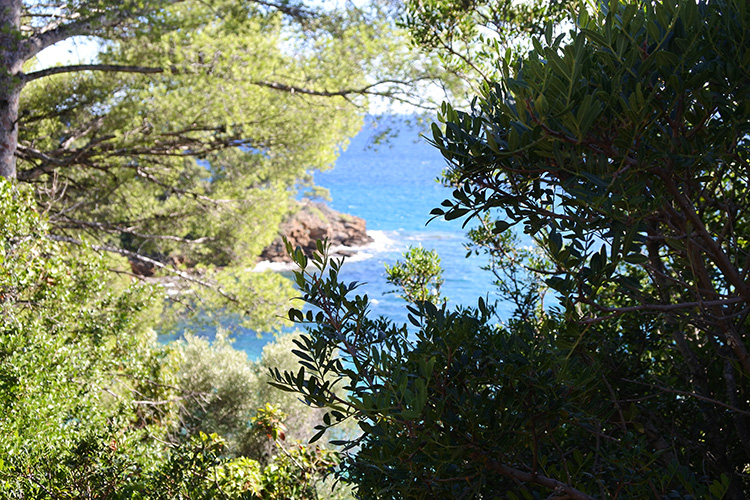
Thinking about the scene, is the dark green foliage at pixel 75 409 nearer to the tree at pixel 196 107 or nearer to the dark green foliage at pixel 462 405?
the dark green foliage at pixel 462 405

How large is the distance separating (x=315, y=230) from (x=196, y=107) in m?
18.6

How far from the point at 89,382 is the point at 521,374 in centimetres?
335

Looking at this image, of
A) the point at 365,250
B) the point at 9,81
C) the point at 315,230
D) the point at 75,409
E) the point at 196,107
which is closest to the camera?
the point at 75,409

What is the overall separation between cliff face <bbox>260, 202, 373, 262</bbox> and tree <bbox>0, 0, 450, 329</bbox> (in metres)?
13.7

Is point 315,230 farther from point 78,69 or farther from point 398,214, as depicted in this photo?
point 78,69

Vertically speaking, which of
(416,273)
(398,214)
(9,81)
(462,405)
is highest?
(398,214)

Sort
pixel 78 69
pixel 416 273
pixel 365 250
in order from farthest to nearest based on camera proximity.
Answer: pixel 365 250 → pixel 78 69 → pixel 416 273

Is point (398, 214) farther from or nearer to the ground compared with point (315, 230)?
farther from the ground

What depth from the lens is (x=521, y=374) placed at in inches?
55.1

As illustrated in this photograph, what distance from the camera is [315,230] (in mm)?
25266

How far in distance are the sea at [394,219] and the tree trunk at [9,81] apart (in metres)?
3.72

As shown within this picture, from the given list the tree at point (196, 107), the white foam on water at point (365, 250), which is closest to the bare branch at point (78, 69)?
the tree at point (196, 107)

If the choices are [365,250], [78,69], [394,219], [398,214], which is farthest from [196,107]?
[398,214]

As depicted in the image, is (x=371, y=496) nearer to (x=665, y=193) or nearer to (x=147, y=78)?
(x=665, y=193)
